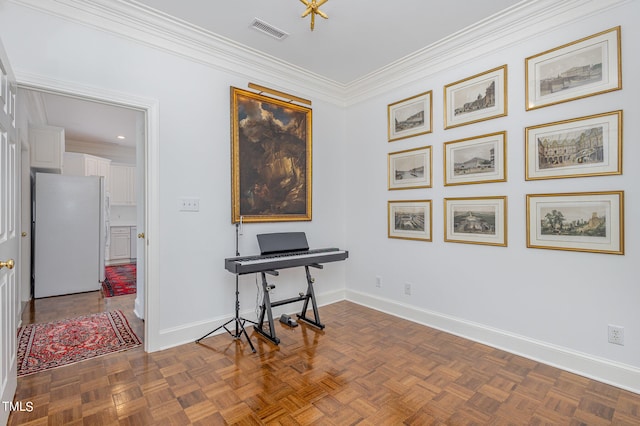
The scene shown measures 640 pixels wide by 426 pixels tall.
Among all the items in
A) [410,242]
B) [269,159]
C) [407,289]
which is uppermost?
[269,159]

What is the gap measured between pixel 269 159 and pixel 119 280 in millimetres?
4019

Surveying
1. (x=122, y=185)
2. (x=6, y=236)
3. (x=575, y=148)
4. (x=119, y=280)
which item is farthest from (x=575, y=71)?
(x=122, y=185)

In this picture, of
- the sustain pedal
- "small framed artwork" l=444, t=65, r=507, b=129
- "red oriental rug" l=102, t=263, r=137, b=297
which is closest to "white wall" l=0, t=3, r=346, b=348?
the sustain pedal

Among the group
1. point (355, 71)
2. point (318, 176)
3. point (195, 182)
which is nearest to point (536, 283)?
point (318, 176)

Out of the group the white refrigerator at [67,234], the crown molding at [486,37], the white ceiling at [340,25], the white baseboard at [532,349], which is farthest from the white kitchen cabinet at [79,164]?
the white baseboard at [532,349]

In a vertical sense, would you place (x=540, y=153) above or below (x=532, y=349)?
above

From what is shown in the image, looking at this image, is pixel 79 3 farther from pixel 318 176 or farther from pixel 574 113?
pixel 574 113

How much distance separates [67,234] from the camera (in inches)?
185

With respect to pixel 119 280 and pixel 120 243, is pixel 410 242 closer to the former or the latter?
pixel 119 280

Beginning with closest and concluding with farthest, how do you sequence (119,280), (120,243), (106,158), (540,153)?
1. (540,153)
2. (119,280)
3. (106,158)
4. (120,243)

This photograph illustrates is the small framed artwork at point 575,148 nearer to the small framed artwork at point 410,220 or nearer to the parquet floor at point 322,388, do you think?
the small framed artwork at point 410,220

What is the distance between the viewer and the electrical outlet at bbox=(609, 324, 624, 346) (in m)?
2.22

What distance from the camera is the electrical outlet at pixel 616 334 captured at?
2219mm

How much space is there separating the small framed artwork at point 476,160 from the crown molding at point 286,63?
2.69ft
